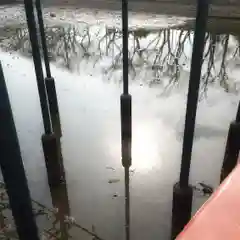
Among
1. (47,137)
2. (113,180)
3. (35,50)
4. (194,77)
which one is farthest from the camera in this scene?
(113,180)

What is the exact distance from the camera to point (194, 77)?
1.17m

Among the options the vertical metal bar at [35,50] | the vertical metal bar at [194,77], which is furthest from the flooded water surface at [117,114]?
the vertical metal bar at [194,77]

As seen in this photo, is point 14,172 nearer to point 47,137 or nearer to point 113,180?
point 47,137

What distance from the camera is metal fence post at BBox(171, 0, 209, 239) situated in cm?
106

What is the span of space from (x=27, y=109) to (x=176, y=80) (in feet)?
3.92

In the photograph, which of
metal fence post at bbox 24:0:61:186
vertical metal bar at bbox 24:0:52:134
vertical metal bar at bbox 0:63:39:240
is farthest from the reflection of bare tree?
vertical metal bar at bbox 0:63:39:240

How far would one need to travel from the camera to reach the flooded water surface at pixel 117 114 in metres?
1.96

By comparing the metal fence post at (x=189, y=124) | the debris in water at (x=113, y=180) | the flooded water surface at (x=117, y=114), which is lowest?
the debris in water at (x=113, y=180)

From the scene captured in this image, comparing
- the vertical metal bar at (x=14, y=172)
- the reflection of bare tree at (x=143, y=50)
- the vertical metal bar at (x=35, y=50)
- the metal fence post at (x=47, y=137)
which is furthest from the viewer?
the reflection of bare tree at (x=143, y=50)

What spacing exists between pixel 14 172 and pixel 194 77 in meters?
0.59

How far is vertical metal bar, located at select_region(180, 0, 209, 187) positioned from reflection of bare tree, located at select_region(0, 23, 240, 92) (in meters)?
1.65

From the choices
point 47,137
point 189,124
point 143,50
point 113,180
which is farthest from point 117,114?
point 189,124

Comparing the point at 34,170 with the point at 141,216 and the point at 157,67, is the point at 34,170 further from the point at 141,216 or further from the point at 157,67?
the point at 157,67

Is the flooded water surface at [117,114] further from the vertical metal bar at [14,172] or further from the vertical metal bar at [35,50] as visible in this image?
the vertical metal bar at [14,172]
